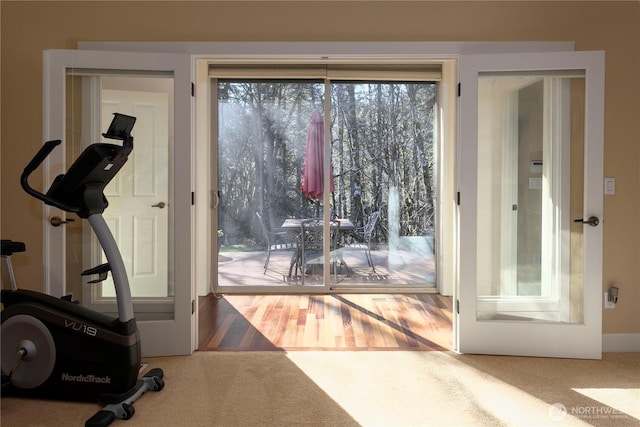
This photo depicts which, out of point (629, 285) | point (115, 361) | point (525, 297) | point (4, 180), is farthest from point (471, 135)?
point (4, 180)

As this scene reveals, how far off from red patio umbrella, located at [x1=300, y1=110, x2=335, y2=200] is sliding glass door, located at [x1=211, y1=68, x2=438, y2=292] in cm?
1

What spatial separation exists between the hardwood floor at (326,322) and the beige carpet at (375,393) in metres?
0.22

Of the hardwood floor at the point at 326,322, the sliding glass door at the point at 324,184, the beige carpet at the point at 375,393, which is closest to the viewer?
the beige carpet at the point at 375,393

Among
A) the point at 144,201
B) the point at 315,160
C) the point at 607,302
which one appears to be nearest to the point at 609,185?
the point at 607,302

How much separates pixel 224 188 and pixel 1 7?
2.61 meters

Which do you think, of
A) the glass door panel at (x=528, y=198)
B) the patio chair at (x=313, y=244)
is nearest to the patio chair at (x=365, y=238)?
the patio chair at (x=313, y=244)

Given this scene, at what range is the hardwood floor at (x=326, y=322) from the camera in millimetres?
3418

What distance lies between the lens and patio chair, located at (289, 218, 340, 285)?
5.23 m

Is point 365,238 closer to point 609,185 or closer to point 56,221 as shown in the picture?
point 609,185

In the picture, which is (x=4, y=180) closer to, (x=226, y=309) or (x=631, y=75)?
(x=226, y=309)

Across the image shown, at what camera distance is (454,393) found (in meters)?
2.55

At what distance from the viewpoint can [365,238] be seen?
5.25m

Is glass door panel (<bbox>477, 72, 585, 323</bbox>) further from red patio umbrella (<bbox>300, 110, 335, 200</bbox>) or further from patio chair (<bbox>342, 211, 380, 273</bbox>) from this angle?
red patio umbrella (<bbox>300, 110, 335, 200</bbox>)

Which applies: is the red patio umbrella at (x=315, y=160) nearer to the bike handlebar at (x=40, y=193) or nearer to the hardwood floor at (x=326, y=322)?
the hardwood floor at (x=326, y=322)
